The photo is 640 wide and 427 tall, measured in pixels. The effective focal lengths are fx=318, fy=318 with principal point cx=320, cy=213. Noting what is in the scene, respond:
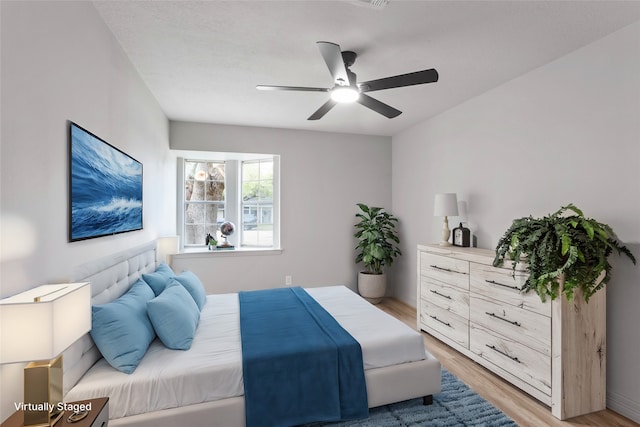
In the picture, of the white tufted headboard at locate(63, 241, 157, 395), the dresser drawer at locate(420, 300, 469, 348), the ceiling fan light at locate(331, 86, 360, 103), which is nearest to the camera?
the white tufted headboard at locate(63, 241, 157, 395)

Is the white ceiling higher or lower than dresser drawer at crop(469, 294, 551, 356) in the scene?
higher

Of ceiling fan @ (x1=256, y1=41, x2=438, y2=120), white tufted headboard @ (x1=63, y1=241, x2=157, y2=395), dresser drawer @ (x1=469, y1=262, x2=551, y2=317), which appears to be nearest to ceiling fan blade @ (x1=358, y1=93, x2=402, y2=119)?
ceiling fan @ (x1=256, y1=41, x2=438, y2=120)

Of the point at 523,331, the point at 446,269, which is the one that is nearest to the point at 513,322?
the point at 523,331

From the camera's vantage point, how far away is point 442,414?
84.3 inches

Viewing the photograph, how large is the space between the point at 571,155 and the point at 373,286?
2.90m

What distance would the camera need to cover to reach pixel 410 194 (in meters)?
4.67

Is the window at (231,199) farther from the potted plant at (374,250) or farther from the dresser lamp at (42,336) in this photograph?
the dresser lamp at (42,336)

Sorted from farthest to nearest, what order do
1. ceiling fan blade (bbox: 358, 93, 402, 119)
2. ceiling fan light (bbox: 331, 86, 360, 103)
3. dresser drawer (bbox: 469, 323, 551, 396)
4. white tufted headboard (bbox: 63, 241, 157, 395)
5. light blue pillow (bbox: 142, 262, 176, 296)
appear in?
light blue pillow (bbox: 142, 262, 176, 296)
ceiling fan blade (bbox: 358, 93, 402, 119)
ceiling fan light (bbox: 331, 86, 360, 103)
dresser drawer (bbox: 469, 323, 551, 396)
white tufted headboard (bbox: 63, 241, 157, 395)

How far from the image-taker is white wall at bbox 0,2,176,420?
121 cm

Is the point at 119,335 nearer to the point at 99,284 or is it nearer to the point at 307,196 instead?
the point at 99,284

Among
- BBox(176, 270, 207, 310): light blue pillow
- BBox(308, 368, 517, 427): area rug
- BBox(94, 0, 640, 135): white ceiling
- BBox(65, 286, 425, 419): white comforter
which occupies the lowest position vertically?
BBox(308, 368, 517, 427): area rug

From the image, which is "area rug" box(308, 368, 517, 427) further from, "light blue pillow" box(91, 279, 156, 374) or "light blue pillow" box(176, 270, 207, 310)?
"light blue pillow" box(176, 270, 207, 310)

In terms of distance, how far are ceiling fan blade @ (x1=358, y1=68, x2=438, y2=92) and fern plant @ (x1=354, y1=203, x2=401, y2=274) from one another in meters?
2.68

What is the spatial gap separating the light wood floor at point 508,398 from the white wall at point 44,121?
9.15 ft
